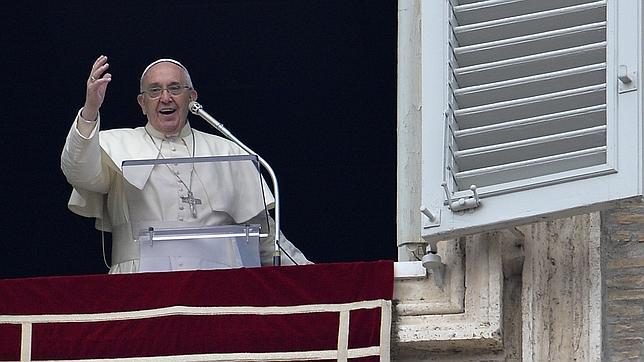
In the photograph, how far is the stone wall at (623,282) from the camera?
8156 mm

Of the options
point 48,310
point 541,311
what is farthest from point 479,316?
point 48,310

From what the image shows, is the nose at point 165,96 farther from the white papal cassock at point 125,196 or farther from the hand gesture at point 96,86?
the hand gesture at point 96,86

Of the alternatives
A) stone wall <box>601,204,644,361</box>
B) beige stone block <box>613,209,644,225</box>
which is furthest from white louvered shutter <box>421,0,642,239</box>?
beige stone block <box>613,209,644,225</box>

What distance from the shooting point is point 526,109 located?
26.3 feet

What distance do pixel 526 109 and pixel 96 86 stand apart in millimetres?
1257

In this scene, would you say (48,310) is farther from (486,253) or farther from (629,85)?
(629,85)

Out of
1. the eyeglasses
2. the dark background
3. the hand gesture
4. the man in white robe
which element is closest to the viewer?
the hand gesture

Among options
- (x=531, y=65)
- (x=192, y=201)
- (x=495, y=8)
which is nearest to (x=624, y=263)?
(x=531, y=65)

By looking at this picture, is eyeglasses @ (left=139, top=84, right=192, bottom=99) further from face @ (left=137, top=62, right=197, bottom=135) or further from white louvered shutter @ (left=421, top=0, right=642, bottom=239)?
white louvered shutter @ (left=421, top=0, right=642, bottom=239)

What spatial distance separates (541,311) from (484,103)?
589mm

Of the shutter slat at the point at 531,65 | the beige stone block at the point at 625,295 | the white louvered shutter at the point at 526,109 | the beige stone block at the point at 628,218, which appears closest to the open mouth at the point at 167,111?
the white louvered shutter at the point at 526,109

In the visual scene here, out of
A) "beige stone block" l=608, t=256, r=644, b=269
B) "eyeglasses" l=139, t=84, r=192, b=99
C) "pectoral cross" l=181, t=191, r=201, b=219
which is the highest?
"eyeglasses" l=139, t=84, r=192, b=99

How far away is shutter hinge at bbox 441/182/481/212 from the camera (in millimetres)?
7922

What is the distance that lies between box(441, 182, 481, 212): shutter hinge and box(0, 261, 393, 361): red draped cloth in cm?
34
